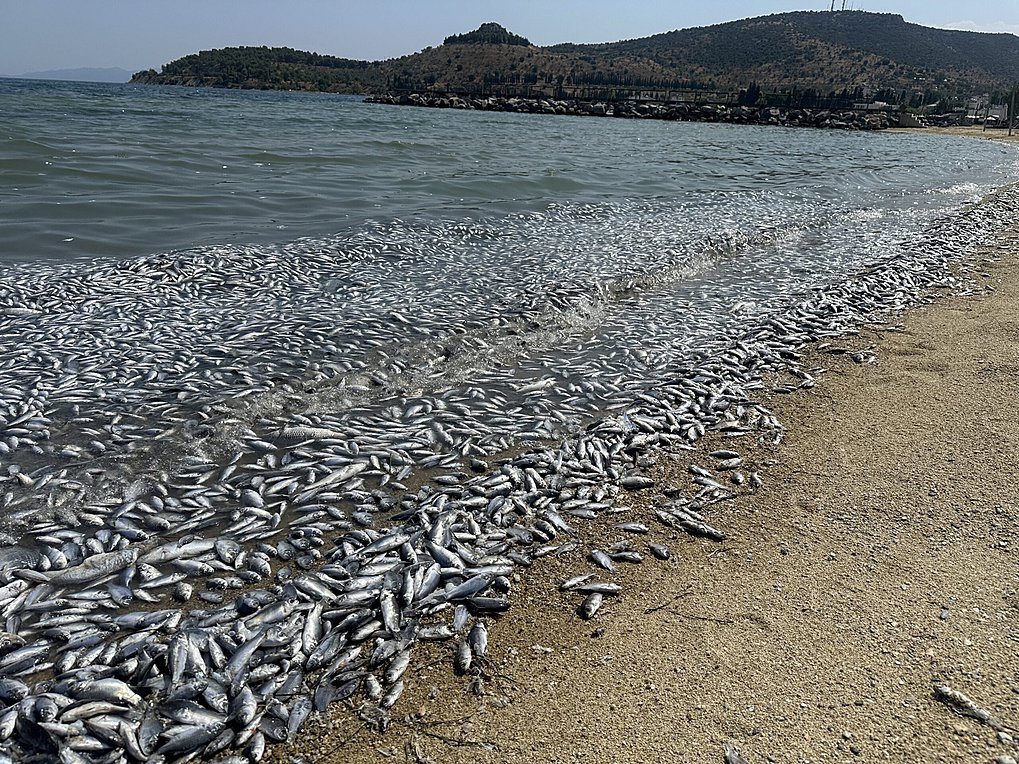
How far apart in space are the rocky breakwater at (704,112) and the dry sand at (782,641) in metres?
72.2

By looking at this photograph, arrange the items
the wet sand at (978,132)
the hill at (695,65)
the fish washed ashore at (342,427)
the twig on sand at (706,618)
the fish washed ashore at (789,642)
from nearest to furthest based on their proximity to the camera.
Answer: the fish washed ashore at (789,642)
the fish washed ashore at (342,427)
the twig on sand at (706,618)
the wet sand at (978,132)
the hill at (695,65)

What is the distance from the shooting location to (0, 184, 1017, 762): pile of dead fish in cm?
323

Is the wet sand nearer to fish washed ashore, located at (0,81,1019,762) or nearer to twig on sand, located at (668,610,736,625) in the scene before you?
fish washed ashore, located at (0,81,1019,762)

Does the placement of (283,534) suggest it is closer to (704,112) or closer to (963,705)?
(963,705)

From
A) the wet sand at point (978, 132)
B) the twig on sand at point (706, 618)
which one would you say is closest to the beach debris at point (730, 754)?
the twig on sand at point (706, 618)

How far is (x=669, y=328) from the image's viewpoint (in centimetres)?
870

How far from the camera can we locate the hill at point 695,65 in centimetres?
10744

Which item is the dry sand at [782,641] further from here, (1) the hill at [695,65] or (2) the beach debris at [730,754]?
(1) the hill at [695,65]

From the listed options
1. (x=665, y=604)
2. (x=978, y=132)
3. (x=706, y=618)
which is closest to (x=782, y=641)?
(x=706, y=618)

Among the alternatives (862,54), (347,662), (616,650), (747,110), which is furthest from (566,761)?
(862,54)

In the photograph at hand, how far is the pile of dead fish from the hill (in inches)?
3601

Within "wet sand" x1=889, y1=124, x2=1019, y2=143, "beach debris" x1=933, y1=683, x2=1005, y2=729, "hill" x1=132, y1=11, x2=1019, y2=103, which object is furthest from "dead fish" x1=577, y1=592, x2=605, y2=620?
"hill" x1=132, y1=11, x2=1019, y2=103

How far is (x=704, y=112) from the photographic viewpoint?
239 ft

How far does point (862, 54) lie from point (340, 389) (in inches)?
5461
